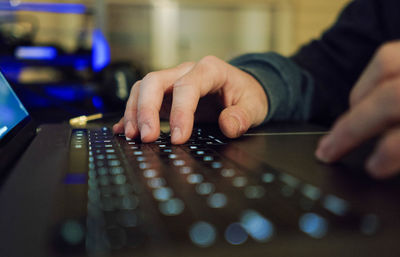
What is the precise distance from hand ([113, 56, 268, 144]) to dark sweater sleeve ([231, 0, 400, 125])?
13 cm

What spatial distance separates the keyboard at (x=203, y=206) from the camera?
192 mm

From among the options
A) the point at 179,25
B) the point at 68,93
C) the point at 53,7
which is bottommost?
the point at 68,93

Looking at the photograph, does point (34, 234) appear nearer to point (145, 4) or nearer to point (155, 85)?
point (155, 85)

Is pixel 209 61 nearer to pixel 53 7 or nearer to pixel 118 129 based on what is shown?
pixel 118 129

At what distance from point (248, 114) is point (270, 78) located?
0.61 feet

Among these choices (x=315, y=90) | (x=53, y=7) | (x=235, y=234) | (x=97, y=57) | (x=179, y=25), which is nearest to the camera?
(x=235, y=234)

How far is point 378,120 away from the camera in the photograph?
0.95 ft

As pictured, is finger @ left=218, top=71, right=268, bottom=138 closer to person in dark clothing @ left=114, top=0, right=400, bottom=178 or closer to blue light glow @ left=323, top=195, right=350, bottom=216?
person in dark clothing @ left=114, top=0, right=400, bottom=178

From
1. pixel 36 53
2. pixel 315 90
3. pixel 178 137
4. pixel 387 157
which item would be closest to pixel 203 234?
pixel 387 157

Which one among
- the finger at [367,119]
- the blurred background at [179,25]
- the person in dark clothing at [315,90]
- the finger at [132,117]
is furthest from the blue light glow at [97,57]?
the finger at [367,119]

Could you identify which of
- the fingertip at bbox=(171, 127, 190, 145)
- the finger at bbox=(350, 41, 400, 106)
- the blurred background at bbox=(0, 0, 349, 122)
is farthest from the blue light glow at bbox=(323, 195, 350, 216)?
the blurred background at bbox=(0, 0, 349, 122)

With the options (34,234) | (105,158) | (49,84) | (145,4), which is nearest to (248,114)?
(105,158)

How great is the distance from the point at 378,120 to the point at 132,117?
389mm

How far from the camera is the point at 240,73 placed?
2.29 ft
